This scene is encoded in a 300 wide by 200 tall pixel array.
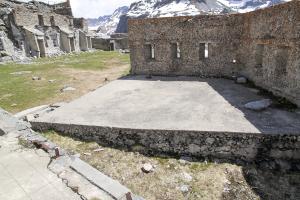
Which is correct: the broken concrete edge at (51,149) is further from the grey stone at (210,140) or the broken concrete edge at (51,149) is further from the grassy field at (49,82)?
the grassy field at (49,82)

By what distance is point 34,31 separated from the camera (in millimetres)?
26891

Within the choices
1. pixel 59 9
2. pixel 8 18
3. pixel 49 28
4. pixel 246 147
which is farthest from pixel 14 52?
pixel 246 147

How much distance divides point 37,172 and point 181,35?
10.7 m

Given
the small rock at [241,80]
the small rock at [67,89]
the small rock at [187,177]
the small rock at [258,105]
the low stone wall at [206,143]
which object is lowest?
the small rock at [187,177]

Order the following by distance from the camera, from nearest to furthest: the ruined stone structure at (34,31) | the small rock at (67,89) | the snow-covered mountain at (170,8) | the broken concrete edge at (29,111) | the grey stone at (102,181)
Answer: the grey stone at (102,181)
the broken concrete edge at (29,111)
the small rock at (67,89)
the ruined stone structure at (34,31)
the snow-covered mountain at (170,8)

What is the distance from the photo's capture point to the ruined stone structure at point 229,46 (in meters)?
8.98

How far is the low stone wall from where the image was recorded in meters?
6.93

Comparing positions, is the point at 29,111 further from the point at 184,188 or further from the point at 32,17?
the point at 32,17

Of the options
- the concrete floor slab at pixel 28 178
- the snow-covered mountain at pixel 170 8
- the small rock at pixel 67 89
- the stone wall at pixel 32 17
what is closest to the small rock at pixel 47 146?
the concrete floor slab at pixel 28 178

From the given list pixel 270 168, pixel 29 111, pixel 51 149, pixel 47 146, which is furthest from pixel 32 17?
pixel 270 168

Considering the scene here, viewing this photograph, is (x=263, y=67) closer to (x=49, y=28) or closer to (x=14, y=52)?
(x=14, y=52)

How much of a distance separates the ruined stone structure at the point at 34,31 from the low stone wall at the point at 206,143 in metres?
22.3

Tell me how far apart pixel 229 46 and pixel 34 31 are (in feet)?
71.6

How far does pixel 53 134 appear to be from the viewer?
27.7 feet
